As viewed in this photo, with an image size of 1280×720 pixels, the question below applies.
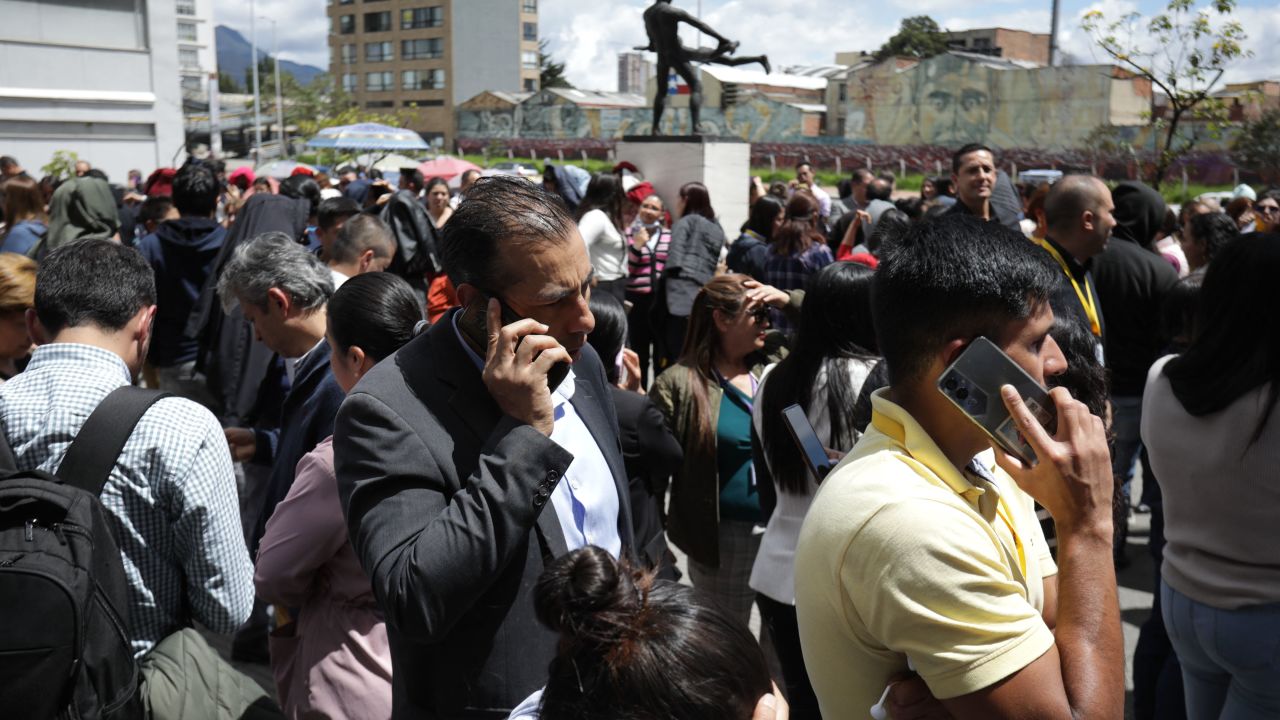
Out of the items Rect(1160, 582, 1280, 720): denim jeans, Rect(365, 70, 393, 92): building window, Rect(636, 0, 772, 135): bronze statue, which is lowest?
Rect(1160, 582, 1280, 720): denim jeans

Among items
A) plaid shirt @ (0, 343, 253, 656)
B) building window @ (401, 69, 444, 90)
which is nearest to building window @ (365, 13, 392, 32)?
building window @ (401, 69, 444, 90)

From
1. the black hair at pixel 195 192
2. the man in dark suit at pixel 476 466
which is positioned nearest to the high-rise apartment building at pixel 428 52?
the black hair at pixel 195 192

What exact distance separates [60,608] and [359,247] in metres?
3.70

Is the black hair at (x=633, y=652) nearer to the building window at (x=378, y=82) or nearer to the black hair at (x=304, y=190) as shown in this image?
the black hair at (x=304, y=190)

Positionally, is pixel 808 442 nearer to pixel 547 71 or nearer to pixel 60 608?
pixel 60 608

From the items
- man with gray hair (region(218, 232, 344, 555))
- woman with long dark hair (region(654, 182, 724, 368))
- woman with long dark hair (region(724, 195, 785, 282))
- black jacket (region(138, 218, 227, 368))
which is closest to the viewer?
man with gray hair (region(218, 232, 344, 555))

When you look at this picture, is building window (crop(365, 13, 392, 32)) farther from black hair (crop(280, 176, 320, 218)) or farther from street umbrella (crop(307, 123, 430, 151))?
black hair (crop(280, 176, 320, 218))

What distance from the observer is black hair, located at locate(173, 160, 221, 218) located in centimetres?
705

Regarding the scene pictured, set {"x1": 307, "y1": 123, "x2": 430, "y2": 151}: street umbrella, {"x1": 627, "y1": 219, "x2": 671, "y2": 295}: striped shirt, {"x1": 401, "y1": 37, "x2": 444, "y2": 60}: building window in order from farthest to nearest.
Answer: {"x1": 401, "y1": 37, "x2": 444, "y2": 60}: building window
{"x1": 307, "y1": 123, "x2": 430, "y2": 151}: street umbrella
{"x1": 627, "y1": 219, "x2": 671, "y2": 295}: striped shirt

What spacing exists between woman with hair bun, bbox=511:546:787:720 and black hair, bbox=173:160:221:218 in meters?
6.22

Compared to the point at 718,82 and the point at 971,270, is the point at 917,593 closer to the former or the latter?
the point at 971,270

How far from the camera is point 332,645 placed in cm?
285

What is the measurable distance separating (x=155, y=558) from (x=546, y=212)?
144 cm

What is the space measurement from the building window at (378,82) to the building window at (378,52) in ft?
4.48
